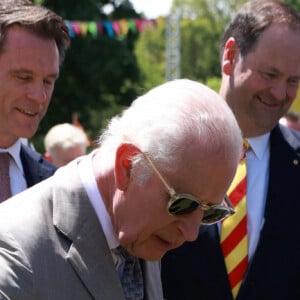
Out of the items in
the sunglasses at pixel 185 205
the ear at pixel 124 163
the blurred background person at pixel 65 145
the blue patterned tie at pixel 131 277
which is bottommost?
the blurred background person at pixel 65 145

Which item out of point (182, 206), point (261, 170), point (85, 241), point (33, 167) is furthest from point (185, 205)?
point (33, 167)

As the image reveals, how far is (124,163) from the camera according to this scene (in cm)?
236

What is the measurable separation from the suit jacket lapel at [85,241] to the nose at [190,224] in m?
0.24

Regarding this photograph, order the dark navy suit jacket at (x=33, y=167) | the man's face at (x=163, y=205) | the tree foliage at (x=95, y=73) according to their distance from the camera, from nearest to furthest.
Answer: the man's face at (x=163, y=205) → the dark navy suit jacket at (x=33, y=167) → the tree foliage at (x=95, y=73)

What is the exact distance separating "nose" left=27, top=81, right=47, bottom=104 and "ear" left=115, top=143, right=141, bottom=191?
120 centimetres

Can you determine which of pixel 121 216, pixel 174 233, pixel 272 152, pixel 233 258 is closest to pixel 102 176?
→ pixel 121 216

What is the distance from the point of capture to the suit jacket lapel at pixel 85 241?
7.72 ft

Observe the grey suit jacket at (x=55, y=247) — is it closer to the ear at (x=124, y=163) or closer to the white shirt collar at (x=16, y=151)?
the ear at (x=124, y=163)

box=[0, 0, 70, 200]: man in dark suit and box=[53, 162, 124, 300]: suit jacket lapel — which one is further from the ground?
box=[0, 0, 70, 200]: man in dark suit

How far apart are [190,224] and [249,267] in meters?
1.01

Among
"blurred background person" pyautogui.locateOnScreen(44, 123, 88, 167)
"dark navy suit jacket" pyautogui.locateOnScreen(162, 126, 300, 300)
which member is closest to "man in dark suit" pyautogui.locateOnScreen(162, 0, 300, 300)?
"dark navy suit jacket" pyautogui.locateOnScreen(162, 126, 300, 300)

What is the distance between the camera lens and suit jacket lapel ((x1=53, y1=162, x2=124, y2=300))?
2.35m

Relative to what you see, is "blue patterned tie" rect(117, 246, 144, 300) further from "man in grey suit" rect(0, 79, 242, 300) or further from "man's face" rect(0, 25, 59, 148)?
"man's face" rect(0, 25, 59, 148)

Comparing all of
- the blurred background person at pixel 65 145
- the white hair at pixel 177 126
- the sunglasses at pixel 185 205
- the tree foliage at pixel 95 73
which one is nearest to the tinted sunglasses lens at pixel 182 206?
the sunglasses at pixel 185 205
